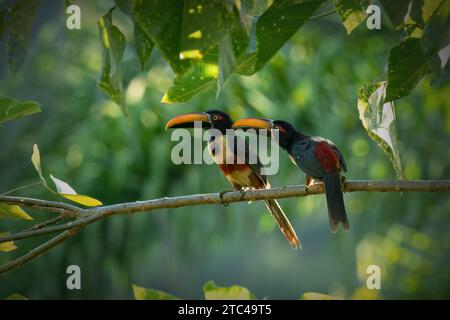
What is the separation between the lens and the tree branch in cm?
181

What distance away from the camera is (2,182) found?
10.3m

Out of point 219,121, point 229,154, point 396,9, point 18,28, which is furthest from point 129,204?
point 219,121

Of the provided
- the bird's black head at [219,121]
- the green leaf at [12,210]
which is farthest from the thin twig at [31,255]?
the bird's black head at [219,121]

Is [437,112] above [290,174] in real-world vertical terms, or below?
above

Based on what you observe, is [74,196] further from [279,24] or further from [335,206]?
[335,206]

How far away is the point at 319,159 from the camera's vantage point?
114 inches

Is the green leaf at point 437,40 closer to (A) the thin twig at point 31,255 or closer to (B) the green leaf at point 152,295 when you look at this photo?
(A) the thin twig at point 31,255

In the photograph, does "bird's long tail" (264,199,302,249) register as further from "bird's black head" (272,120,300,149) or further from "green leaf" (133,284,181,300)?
"green leaf" (133,284,181,300)

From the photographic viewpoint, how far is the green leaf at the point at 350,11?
131 centimetres

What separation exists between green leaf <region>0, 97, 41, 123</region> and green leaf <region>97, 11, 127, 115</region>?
30cm

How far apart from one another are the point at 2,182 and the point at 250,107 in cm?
410

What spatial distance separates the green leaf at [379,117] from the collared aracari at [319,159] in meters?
1.03
